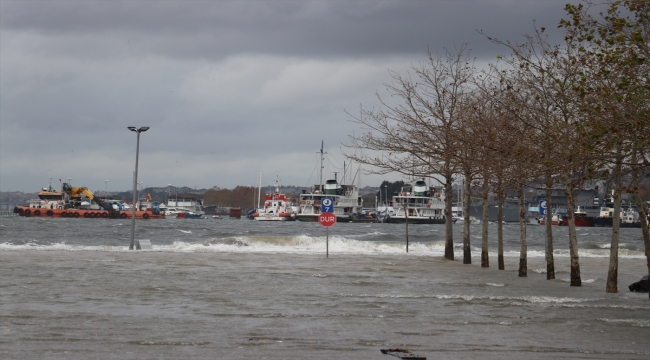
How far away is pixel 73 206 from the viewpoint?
14012 centimetres

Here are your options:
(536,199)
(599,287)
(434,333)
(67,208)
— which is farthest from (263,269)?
(536,199)

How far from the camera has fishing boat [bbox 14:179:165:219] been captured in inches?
5369

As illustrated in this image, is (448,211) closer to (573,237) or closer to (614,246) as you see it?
(573,237)

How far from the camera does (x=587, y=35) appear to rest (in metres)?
15.4

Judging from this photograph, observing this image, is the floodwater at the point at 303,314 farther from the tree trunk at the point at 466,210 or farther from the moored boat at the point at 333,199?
the moored boat at the point at 333,199

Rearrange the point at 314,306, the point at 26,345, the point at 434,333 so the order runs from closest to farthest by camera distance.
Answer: the point at 26,345
the point at 434,333
the point at 314,306

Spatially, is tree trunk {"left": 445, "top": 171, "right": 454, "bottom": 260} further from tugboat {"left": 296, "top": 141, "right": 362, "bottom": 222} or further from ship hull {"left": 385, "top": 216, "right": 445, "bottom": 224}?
tugboat {"left": 296, "top": 141, "right": 362, "bottom": 222}

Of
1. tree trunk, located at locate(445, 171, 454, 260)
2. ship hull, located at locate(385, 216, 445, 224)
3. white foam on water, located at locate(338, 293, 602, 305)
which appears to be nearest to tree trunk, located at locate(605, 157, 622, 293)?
white foam on water, located at locate(338, 293, 602, 305)

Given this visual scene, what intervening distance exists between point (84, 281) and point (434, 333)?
1173 cm

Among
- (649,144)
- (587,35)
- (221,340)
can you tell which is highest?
(587,35)

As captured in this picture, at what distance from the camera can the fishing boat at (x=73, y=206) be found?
136375mm

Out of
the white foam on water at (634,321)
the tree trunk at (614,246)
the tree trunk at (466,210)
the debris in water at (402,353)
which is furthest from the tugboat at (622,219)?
the debris in water at (402,353)

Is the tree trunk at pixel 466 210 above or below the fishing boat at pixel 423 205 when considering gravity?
below

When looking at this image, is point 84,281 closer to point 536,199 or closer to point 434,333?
point 434,333
